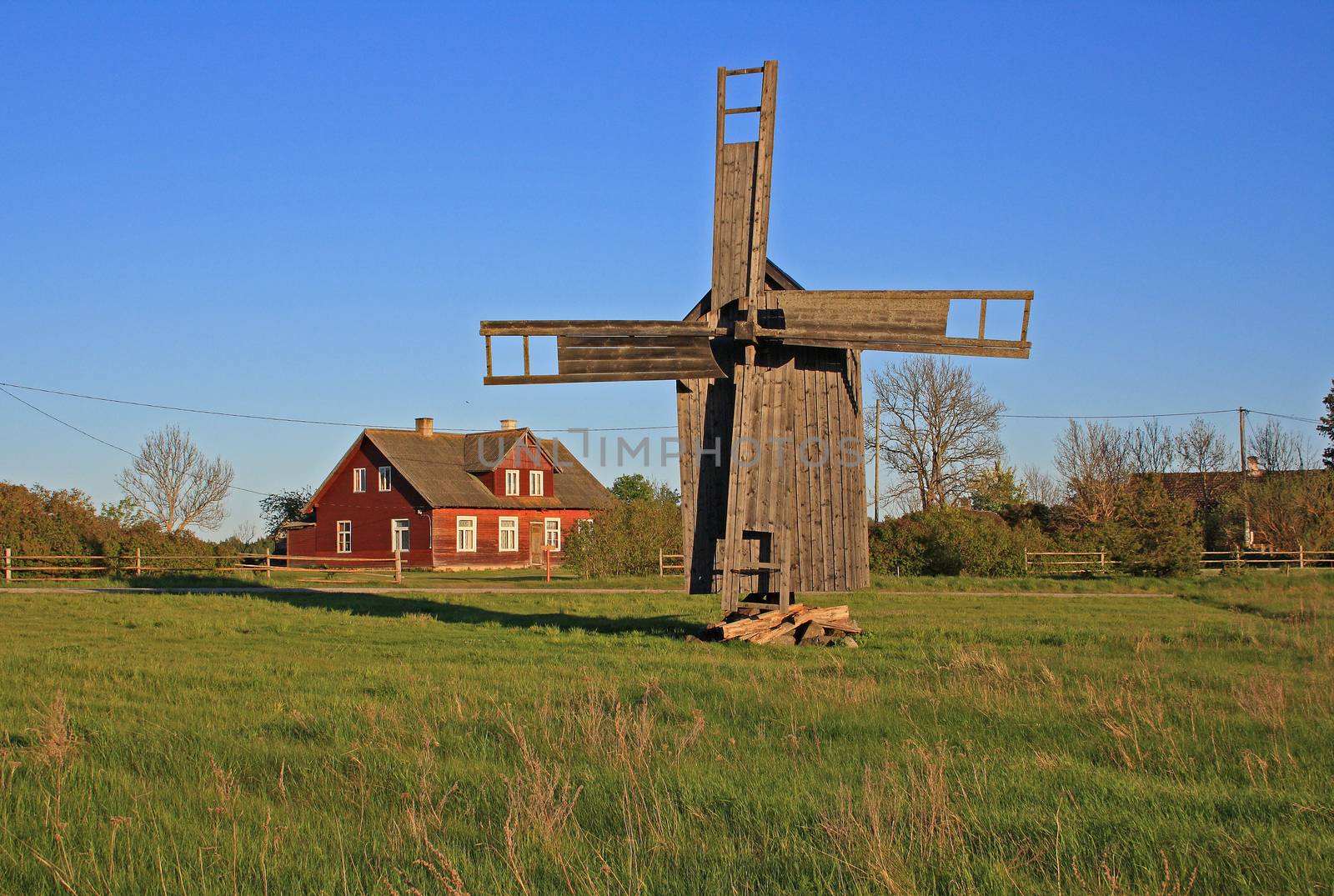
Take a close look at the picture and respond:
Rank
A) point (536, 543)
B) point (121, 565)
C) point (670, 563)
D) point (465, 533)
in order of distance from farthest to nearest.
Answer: point (536, 543)
point (465, 533)
point (670, 563)
point (121, 565)

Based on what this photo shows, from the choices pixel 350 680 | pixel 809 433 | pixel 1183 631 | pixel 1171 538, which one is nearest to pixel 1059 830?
pixel 350 680

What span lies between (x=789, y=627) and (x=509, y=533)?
40.3 metres

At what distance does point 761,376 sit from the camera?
17.7 metres

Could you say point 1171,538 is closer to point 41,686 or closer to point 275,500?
point 41,686

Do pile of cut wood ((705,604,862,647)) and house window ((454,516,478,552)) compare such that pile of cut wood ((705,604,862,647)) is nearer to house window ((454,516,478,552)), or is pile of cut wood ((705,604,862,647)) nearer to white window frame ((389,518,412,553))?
house window ((454,516,478,552))

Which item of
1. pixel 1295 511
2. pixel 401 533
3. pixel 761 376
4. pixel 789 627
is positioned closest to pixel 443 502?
pixel 401 533

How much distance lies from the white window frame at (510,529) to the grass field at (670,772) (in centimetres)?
4018

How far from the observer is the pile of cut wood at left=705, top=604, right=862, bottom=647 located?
1652 centimetres

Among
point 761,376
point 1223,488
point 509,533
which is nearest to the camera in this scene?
point 761,376

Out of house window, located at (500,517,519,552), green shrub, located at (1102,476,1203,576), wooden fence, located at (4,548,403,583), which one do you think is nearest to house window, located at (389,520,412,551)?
house window, located at (500,517,519,552)

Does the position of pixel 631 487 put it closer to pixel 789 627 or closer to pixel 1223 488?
pixel 1223 488

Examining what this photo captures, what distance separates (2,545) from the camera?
3588 cm

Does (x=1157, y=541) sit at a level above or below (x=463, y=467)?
below

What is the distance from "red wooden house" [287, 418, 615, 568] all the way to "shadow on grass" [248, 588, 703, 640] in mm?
20676
